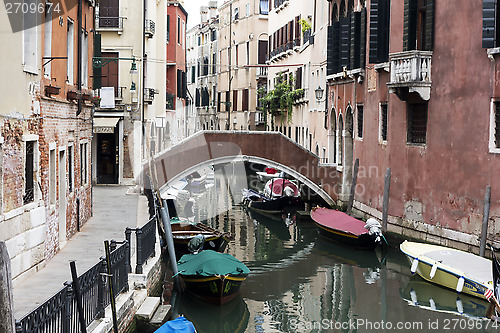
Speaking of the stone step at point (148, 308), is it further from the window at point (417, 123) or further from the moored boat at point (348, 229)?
the window at point (417, 123)

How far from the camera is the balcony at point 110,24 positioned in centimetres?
2319

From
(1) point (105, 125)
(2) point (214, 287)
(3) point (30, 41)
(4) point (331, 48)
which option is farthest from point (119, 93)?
(3) point (30, 41)

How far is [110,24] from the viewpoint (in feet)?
→ 76.3

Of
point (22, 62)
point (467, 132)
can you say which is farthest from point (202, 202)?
point (22, 62)

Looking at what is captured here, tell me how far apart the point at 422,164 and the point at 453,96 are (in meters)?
1.85

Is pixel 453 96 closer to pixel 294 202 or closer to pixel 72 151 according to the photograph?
pixel 72 151

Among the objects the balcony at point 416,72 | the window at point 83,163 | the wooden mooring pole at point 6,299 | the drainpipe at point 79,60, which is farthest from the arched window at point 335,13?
the wooden mooring pole at point 6,299

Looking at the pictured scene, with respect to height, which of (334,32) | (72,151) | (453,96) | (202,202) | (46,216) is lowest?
(202,202)

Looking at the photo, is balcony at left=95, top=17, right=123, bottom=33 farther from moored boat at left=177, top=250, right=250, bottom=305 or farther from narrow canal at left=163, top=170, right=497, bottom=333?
moored boat at left=177, top=250, right=250, bottom=305

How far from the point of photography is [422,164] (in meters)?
15.7


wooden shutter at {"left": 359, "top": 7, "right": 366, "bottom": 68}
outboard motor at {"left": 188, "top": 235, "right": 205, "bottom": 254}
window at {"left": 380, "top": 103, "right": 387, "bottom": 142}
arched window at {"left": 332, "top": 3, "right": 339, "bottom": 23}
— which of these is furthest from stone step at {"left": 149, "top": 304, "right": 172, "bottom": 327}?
arched window at {"left": 332, "top": 3, "right": 339, "bottom": 23}

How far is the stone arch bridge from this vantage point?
71.5ft

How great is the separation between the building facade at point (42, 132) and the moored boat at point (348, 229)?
611 cm

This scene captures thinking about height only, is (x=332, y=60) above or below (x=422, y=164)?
above
